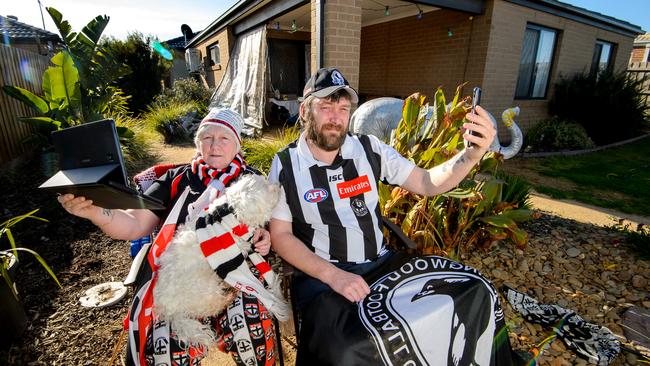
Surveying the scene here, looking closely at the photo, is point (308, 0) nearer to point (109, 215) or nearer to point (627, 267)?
point (109, 215)

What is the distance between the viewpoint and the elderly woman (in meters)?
1.45

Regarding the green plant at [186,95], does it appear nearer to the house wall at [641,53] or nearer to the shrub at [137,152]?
Answer: the shrub at [137,152]

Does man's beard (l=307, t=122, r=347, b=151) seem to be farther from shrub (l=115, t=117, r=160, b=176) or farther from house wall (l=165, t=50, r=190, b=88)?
house wall (l=165, t=50, r=190, b=88)

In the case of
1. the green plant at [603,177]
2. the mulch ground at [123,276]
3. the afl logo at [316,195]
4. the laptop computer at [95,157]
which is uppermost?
the laptop computer at [95,157]

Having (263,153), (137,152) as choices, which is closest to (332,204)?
(263,153)

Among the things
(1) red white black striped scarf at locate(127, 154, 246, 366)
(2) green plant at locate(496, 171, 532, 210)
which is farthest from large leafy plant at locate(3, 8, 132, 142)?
(2) green plant at locate(496, 171, 532, 210)

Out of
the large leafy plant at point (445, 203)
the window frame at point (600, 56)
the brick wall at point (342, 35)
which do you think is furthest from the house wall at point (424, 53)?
the window frame at point (600, 56)

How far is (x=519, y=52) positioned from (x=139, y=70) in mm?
12634

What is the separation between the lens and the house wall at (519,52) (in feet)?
23.1

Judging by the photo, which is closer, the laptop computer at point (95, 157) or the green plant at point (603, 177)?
the laptop computer at point (95, 157)

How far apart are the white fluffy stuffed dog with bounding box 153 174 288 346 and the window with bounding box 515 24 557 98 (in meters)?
8.95

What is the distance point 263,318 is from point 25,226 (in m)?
3.76

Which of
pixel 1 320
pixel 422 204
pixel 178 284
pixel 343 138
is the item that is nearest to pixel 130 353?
pixel 178 284

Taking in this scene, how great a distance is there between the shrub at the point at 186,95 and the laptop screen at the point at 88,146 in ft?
33.0
